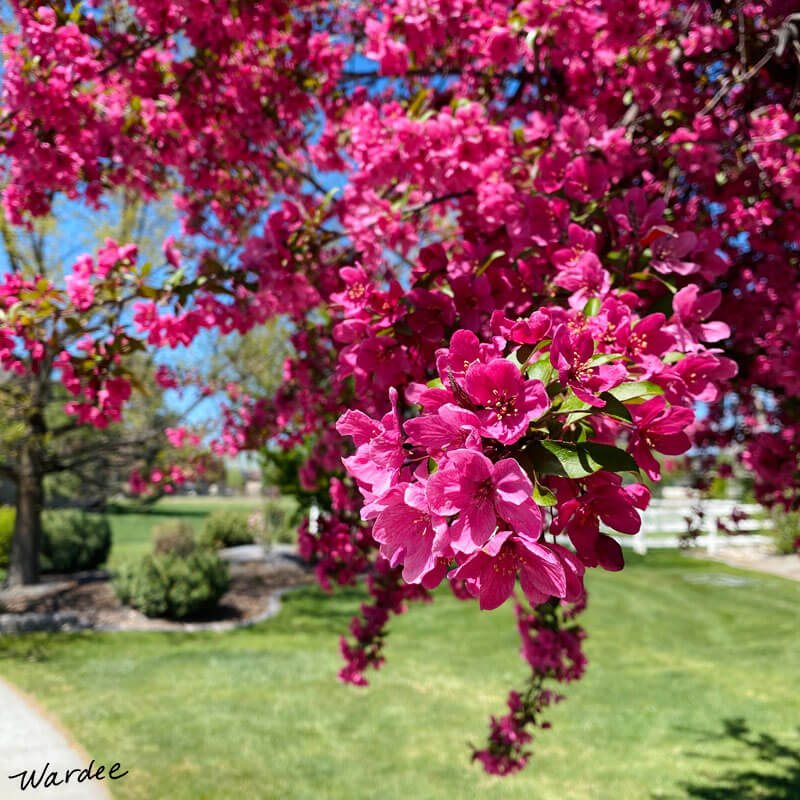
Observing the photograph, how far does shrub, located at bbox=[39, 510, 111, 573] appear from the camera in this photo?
13.9 metres

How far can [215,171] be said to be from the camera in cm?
441

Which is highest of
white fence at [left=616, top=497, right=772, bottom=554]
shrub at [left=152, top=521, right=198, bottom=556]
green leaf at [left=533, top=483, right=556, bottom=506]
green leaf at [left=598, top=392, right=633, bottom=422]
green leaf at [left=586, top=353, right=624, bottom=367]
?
green leaf at [left=586, top=353, right=624, bottom=367]

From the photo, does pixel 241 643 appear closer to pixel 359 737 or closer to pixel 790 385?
pixel 359 737

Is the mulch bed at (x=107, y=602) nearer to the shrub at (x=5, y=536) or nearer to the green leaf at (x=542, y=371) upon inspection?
the shrub at (x=5, y=536)

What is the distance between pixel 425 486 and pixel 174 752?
5374 millimetres

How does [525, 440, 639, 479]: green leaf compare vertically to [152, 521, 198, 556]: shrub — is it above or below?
above

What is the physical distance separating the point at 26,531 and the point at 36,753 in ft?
23.4

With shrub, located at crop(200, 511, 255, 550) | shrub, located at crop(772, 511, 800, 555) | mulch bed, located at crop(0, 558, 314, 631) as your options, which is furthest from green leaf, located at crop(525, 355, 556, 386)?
shrub, located at crop(200, 511, 255, 550)

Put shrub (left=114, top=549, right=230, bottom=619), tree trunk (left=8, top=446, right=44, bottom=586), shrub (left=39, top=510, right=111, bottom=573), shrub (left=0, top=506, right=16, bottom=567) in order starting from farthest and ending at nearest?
shrub (left=39, top=510, right=111, bottom=573)
shrub (left=0, top=506, right=16, bottom=567)
tree trunk (left=8, top=446, right=44, bottom=586)
shrub (left=114, top=549, right=230, bottom=619)

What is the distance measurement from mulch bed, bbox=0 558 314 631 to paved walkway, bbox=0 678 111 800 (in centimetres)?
351

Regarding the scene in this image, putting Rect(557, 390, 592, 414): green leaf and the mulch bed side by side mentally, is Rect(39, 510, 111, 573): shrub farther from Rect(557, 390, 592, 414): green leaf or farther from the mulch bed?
Rect(557, 390, 592, 414): green leaf

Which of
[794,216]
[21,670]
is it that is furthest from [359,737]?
[794,216]

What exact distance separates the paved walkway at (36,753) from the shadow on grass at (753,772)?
446 centimetres

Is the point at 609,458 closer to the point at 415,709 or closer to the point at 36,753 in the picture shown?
the point at 36,753
